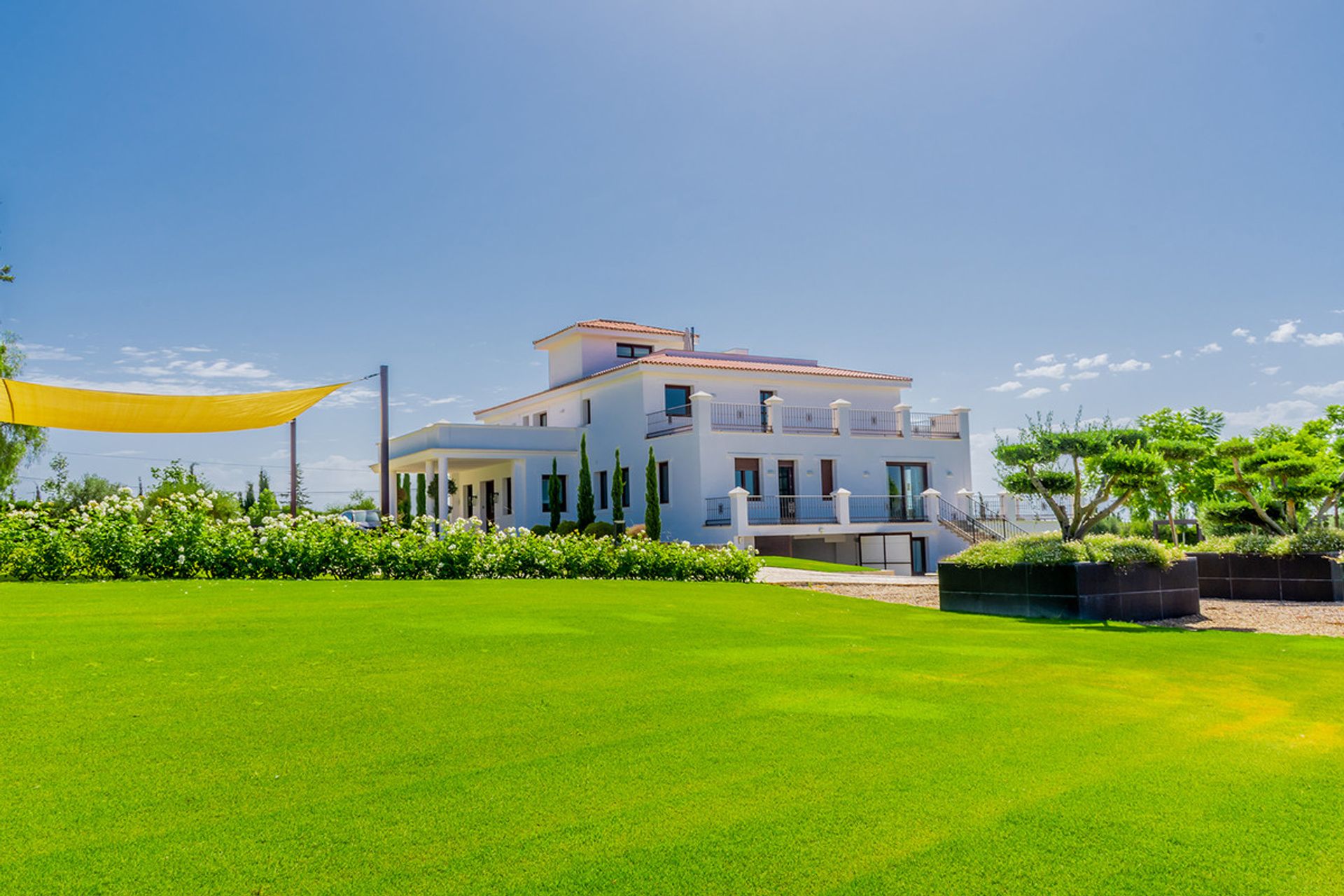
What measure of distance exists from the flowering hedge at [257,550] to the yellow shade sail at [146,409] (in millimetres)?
2828

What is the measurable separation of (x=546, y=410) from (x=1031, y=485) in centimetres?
2518

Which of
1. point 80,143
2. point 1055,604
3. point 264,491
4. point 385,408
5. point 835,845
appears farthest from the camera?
point 264,491

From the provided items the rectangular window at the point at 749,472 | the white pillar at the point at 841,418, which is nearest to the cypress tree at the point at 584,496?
the rectangular window at the point at 749,472

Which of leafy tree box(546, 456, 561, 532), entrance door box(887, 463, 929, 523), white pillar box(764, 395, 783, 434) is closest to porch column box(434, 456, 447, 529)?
leafy tree box(546, 456, 561, 532)

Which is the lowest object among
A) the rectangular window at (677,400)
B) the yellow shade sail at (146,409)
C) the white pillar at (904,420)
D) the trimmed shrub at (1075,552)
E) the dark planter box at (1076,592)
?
the dark planter box at (1076,592)

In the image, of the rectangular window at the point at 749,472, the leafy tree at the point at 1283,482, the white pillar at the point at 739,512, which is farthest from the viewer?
the rectangular window at the point at 749,472

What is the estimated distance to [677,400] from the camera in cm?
3212

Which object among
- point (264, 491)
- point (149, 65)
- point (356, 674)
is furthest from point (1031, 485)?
point (264, 491)

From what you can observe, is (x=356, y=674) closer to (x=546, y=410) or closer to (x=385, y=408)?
(x=385, y=408)

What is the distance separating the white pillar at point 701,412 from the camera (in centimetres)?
2848

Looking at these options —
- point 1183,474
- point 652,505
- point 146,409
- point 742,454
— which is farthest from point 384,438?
point 1183,474

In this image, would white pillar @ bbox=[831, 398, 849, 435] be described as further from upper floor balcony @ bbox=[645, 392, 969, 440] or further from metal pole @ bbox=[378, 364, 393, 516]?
metal pole @ bbox=[378, 364, 393, 516]

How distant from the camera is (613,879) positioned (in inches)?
118

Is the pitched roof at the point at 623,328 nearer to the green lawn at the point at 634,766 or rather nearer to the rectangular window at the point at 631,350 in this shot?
the rectangular window at the point at 631,350
